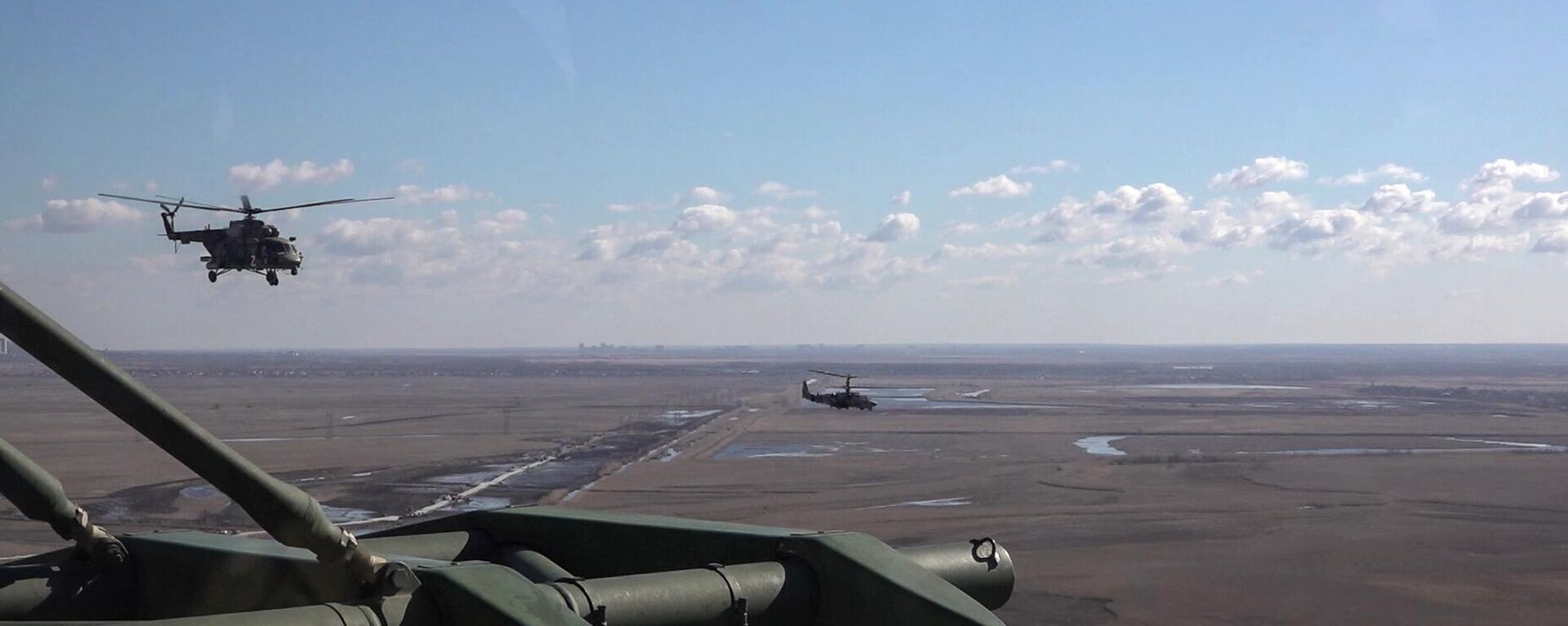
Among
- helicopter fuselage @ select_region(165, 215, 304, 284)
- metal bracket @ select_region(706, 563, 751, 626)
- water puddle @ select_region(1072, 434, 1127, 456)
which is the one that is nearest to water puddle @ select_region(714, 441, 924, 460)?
water puddle @ select_region(1072, 434, 1127, 456)

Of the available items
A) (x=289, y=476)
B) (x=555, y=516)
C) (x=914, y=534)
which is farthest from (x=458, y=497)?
(x=555, y=516)

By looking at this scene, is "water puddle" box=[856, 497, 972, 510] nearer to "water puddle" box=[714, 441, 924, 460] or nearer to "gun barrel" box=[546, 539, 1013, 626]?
"water puddle" box=[714, 441, 924, 460]

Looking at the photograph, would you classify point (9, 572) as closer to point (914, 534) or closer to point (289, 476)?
point (914, 534)

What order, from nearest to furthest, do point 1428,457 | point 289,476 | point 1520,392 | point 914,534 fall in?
point 914,534, point 289,476, point 1428,457, point 1520,392

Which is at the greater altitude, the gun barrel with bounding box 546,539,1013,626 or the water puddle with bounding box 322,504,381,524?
the gun barrel with bounding box 546,539,1013,626

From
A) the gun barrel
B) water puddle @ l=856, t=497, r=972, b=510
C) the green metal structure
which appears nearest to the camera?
the green metal structure
